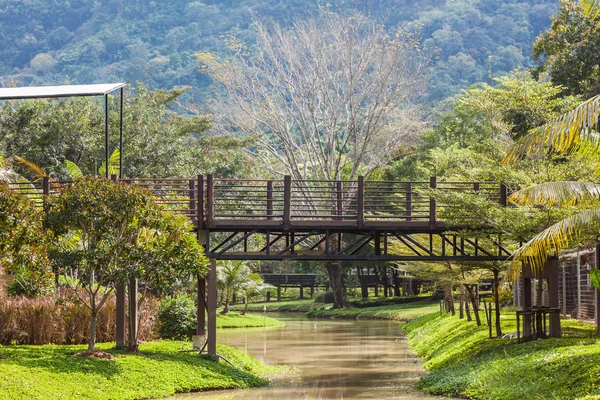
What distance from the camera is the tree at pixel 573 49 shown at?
3956 centimetres

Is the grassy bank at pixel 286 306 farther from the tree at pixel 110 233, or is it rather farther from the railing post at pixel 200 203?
the tree at pixel 110 233

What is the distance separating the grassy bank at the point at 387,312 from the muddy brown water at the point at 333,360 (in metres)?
4.79

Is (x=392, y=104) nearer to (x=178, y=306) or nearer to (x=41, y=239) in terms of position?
(x=178, y=306)

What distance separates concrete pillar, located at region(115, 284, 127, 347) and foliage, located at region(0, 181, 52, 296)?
10.4 feet

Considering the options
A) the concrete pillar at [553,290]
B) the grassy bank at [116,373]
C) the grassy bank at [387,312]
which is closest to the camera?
the grassy bank at [116,373]

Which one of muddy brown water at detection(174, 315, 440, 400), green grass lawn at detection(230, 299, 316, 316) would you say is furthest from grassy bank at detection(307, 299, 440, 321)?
green grass lawn at detection(230, 299, 316, 316)

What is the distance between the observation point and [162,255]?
2055 cm

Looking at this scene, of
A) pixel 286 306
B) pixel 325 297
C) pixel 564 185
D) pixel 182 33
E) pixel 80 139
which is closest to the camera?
pixel 564 185

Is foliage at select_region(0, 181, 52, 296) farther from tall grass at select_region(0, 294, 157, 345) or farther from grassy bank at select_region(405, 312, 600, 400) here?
grassy bank at select_region(405, 312, 600, 400)

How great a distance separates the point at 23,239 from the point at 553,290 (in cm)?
1284

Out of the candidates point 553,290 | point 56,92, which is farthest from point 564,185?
point 56,92

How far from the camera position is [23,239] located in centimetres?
1919

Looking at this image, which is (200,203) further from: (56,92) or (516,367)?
(516,367)

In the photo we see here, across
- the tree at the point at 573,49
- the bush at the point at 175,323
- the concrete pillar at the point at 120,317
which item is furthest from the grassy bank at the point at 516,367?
the tree at the point at 573,49
